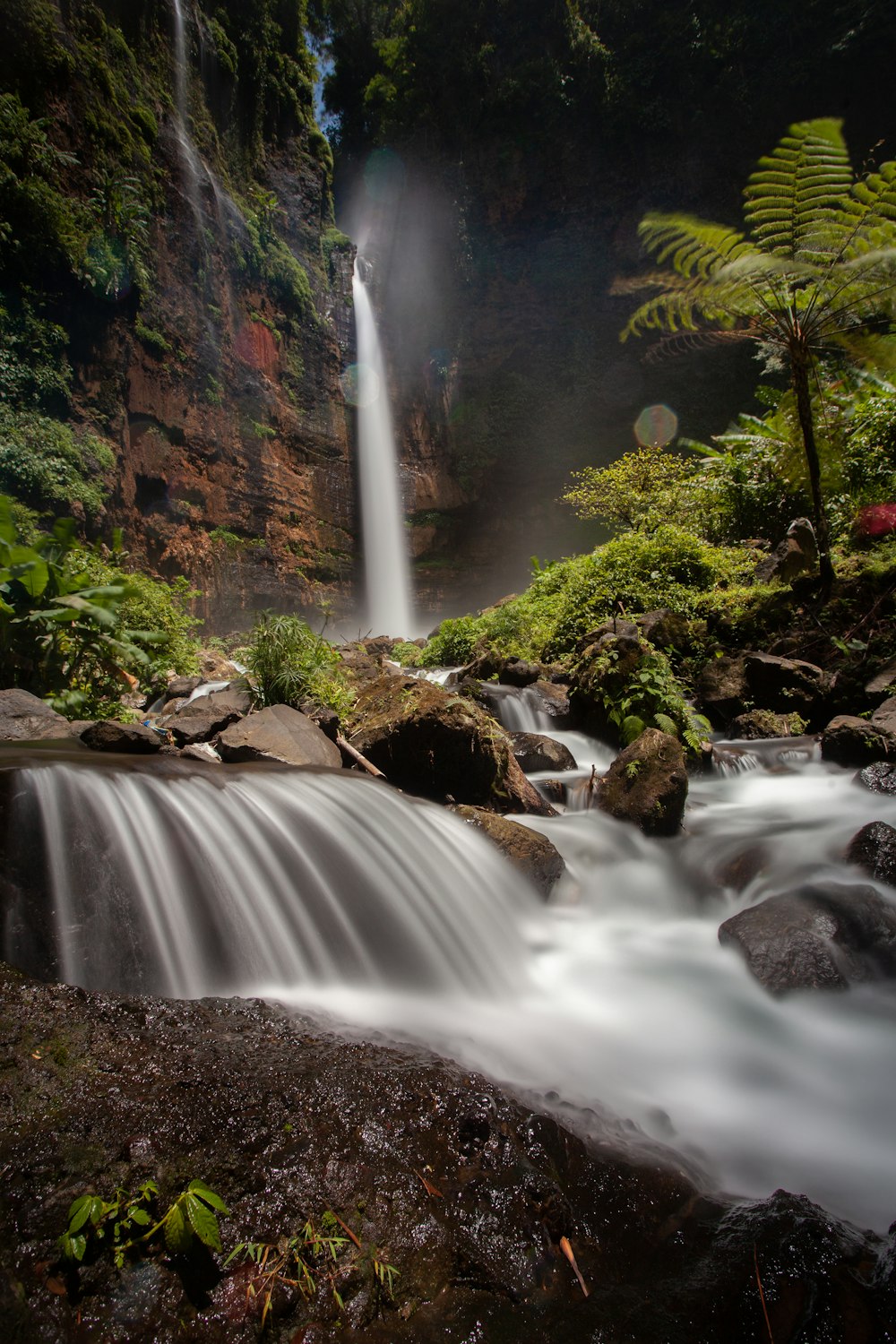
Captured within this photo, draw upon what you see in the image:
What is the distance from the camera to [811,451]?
733 cm

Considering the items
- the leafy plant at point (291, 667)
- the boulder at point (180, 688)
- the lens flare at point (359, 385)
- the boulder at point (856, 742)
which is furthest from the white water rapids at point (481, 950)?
the lens flare at point (359, 385)

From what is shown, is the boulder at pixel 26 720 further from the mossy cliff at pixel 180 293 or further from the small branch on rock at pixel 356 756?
the mossy cliff at pixel 180 293

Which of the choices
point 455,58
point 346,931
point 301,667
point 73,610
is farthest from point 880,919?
point 455,58

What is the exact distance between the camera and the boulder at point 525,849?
13.4 ft


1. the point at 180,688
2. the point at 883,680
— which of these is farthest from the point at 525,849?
the point at 180,688

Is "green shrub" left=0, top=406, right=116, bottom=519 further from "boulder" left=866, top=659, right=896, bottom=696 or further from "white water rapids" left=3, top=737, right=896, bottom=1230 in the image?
"boulder" left=866, top=659, right=896, bottom=696

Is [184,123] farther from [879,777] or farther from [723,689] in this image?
[879,777]

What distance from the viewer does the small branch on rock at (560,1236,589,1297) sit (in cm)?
136

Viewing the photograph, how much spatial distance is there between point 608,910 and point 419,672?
8.60m

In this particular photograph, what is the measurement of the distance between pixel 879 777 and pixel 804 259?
5.74 m

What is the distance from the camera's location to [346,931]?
3199mm

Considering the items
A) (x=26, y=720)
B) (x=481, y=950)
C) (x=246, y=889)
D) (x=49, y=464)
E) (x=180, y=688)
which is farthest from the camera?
(x=49, y=464)

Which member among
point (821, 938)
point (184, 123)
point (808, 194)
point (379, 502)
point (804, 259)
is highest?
point (184, 123)

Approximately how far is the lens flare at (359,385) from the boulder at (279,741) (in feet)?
76.5
